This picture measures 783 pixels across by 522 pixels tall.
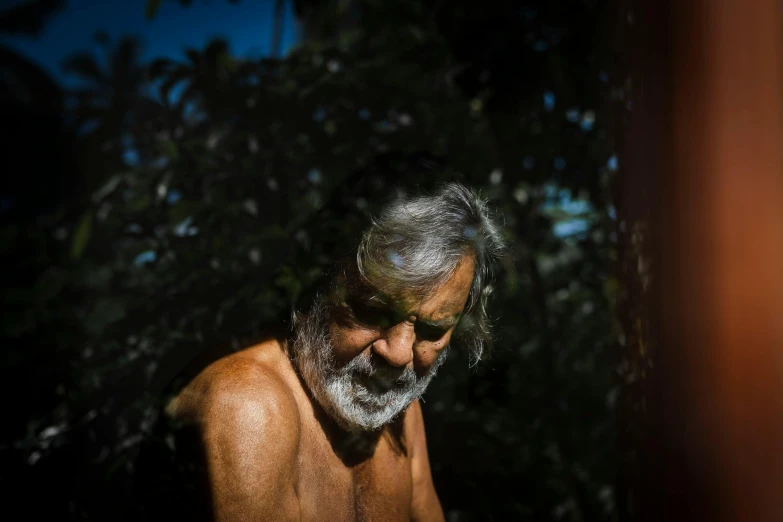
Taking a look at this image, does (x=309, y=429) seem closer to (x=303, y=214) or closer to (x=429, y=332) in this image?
(x=429, y=332)

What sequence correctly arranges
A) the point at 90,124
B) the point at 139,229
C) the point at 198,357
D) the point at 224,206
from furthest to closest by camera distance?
the point at 224,206
the point at 139,229
the point at 198,357
the point at 90,124

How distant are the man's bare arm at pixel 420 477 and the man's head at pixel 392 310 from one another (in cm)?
31

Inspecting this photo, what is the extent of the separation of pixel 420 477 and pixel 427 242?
0.98 m

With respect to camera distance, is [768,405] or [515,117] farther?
[515,117]

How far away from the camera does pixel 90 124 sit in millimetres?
1602

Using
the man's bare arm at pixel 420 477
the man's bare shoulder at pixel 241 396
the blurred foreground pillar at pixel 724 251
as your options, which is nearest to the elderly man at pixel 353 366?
the man's bare shoulder at pixel 241 396

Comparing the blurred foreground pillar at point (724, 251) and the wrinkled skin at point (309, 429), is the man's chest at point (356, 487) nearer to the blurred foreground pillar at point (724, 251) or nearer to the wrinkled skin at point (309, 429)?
the wrinkled skin at point (309, 429)

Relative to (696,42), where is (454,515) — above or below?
below

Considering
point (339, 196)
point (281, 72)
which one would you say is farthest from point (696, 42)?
point (281, 72)

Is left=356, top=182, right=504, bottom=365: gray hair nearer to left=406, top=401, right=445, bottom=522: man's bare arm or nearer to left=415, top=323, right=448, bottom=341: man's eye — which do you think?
left=415, top=323, right=448, bottom=341: man's eye

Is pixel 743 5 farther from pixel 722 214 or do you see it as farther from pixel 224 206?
pixel 224 206

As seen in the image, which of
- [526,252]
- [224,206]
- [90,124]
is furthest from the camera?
[526,252]

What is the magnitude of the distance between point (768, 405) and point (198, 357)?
4.93 ft

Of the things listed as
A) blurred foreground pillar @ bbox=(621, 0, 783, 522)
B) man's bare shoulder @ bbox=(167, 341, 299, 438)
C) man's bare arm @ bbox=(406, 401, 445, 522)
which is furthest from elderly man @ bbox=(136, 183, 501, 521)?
blurred foreground pillar @ bbox=(621, 0, 783, 522)
